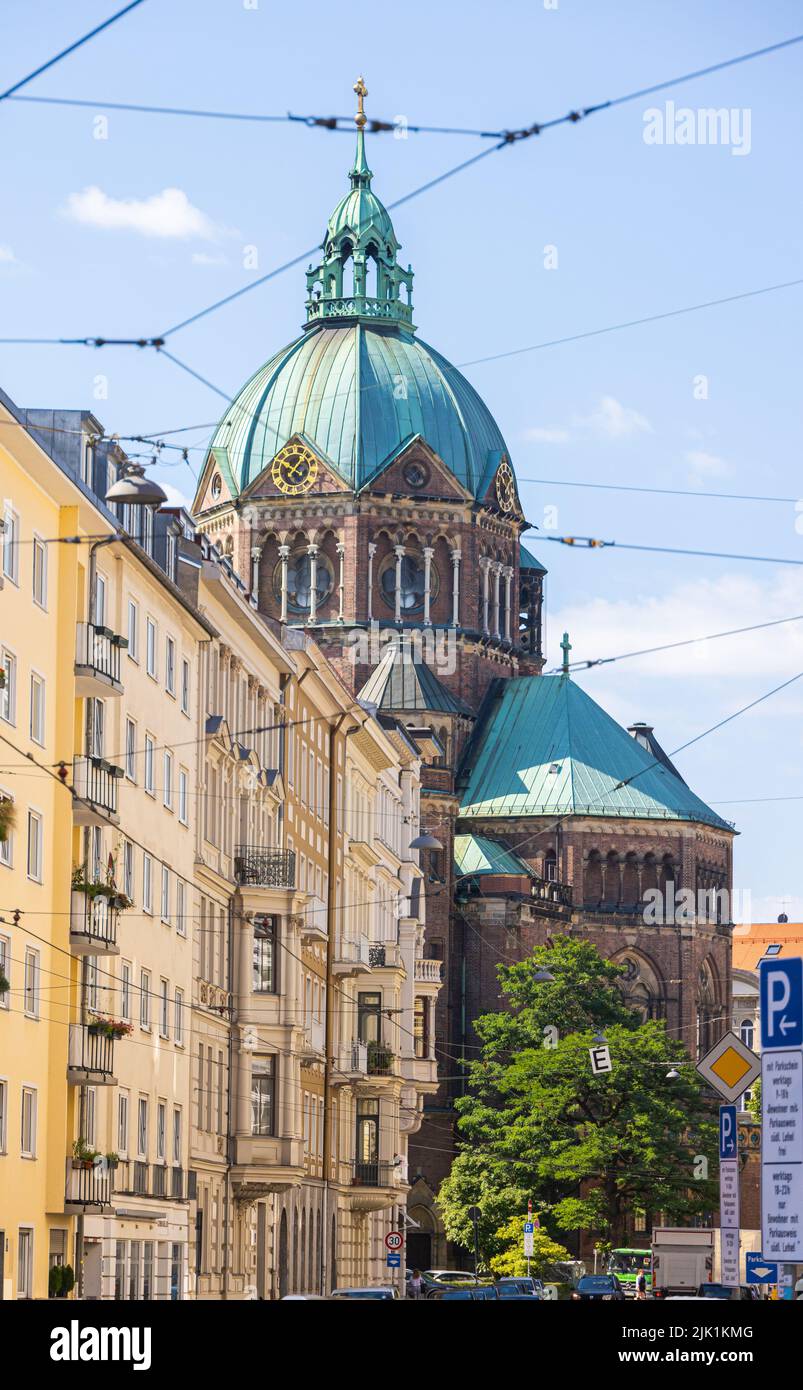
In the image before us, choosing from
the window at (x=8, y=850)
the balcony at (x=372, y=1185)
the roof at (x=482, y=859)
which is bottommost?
the balcony at (x=372, y=1185)

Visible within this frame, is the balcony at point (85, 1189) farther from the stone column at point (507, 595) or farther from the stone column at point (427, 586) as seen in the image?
the stone column at point (507, 595)

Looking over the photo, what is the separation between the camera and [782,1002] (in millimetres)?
17562

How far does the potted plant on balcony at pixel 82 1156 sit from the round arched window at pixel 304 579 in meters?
71.6

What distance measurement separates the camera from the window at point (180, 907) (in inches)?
1843

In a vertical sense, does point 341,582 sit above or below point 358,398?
below

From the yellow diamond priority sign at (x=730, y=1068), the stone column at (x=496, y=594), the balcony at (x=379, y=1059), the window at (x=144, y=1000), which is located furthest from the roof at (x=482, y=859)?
the yellow diamond priority sign at (x=730, y=1068)

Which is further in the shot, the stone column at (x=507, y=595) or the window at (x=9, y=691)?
the stone column at (x=507, y=595)

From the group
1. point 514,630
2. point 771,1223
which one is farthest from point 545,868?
point 771,1223

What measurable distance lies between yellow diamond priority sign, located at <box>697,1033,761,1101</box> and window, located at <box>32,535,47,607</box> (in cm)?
1610

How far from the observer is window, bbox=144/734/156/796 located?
146 feet

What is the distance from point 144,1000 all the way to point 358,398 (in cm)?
6979

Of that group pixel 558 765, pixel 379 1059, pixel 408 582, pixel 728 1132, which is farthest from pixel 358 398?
pixel 728 1132

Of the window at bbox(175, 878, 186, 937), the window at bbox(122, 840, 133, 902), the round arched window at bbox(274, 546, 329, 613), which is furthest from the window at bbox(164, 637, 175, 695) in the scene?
the round arched window at bbox(274, 546, 329, 613)

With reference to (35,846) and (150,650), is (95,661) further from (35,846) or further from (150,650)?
(150,650)
